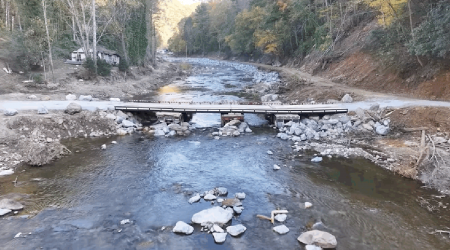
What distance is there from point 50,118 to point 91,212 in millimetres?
9942

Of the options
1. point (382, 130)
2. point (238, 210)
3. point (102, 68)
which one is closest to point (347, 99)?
point (382, 130)

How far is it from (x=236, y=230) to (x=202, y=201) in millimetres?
2213

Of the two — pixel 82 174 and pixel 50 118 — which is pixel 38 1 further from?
pixel 82 174

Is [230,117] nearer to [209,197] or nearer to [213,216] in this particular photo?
[209,197]

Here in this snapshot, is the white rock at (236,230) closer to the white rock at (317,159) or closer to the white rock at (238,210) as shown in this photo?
the white rock at (238,210)

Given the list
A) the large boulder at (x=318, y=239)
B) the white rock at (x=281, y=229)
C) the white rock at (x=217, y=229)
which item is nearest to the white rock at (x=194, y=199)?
the white rock at (x=217, y=229)

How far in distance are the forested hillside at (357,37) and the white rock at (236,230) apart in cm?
1547

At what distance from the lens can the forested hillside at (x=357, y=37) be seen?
19.0m

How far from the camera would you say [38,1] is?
1250 inches

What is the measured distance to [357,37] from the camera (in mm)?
32594

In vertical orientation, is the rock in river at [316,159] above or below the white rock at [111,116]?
below

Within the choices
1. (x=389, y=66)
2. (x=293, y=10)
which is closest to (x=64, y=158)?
(x=389, y=66)

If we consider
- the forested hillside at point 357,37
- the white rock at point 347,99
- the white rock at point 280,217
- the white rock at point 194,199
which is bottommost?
the white rock at point 280,217

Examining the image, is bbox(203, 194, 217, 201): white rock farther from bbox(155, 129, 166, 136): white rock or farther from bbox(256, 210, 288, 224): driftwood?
bbox(155, 129, 166, 136): white rock
